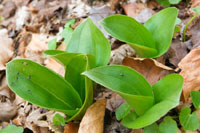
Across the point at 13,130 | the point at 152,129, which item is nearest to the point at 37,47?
the point at 13,130

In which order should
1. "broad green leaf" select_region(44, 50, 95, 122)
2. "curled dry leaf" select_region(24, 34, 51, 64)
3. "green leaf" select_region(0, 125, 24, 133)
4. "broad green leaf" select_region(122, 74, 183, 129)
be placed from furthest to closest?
"curled dry leaf" select_region(24, 34, 51, 64), "green leaf" select_region(0, 125, 24, 133), "broad green leaf" select_region(44, 50, 95, 122), "broad green leaf" select_region(122, 74, 183, 129)

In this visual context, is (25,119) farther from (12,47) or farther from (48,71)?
(12,47)

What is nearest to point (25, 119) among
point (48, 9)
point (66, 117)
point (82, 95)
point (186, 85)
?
point (66, 117)

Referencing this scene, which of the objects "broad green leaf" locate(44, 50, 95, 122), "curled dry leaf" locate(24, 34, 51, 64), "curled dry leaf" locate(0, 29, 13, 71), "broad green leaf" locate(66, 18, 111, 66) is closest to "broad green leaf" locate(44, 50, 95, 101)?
"broad green leaf" locate(44, 50, 95, 122)

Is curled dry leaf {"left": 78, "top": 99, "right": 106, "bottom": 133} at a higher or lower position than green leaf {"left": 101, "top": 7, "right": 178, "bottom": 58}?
lower

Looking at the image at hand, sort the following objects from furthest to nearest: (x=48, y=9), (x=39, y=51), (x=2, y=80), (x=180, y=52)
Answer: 1. (x=48, y=9)
2. (x=39, y=51)
3. (x=2, y=80)
4. (x=180, y=52)

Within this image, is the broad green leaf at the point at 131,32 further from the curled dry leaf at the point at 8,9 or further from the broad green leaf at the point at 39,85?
the curled dry leaf at the point at 8,9

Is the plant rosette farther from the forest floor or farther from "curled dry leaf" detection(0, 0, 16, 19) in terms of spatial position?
"curled dry leaf" detection(0, 0, 16, 19)
